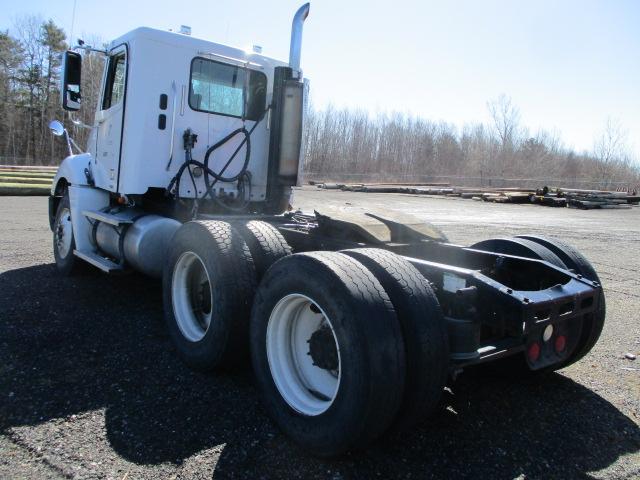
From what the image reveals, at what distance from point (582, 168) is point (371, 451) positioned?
8242 cm

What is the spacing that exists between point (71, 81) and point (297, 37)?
2680 millimetres

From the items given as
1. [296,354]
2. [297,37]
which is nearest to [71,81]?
[297,37]

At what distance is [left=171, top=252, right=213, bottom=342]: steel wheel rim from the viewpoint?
436 cm

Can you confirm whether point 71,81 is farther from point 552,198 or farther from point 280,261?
point 552,198

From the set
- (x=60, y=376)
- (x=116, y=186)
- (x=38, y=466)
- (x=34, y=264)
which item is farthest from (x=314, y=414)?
(x=34, y=264)

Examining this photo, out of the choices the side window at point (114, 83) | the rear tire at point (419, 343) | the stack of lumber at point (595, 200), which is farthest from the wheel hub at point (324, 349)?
the stack of lumber at point (595, 200)

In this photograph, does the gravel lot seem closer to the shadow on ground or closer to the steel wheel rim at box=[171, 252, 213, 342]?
the shadow on ground

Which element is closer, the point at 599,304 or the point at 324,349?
A: the point at 324,349

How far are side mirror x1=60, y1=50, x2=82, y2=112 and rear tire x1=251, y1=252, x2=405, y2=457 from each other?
4136 mm

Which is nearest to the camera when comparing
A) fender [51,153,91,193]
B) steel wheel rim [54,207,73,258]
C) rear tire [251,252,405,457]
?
rear tire [251,252,405,457]

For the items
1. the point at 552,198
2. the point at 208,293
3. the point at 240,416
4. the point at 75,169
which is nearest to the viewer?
the point at 240,416

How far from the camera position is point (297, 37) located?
Answer: 229 inches

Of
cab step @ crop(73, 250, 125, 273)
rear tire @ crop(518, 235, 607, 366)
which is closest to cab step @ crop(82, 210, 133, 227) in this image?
cab step @ crop(73, 250, 125, 273)

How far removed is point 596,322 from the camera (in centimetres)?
360
